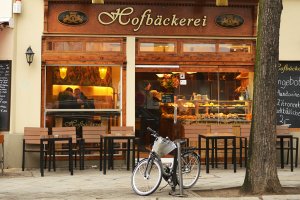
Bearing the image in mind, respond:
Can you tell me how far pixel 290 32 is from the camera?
14.9 metres

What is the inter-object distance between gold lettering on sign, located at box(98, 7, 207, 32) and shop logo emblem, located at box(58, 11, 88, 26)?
0.48 metres

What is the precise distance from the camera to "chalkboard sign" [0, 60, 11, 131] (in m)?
13.9

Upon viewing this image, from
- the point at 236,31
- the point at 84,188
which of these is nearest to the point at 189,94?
the point at 236,31

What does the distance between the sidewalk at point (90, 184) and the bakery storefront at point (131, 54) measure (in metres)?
1.84

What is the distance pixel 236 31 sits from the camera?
14828mm

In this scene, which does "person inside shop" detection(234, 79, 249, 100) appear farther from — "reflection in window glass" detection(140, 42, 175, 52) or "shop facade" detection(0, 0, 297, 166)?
"reflection in window glass" detection(140, 42, 175, 52)

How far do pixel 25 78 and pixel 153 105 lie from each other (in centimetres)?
368

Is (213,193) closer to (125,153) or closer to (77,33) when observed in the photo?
(125,153)

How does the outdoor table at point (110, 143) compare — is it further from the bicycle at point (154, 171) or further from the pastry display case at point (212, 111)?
the bicycle at point (154, 171)

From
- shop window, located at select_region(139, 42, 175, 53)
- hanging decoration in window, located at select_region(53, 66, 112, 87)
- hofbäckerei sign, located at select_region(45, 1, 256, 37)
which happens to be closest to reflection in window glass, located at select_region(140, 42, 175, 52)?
shop window, located at select_region(139, 42, 175, 53)

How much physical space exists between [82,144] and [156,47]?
10.5 feet

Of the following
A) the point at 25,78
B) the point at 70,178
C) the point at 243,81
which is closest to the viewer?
the point at 70,178

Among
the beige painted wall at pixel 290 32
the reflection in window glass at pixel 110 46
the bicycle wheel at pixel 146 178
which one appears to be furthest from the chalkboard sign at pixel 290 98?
the bicycle wheel at pixel 146 178

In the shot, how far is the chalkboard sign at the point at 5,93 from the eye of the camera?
13.9 meters
